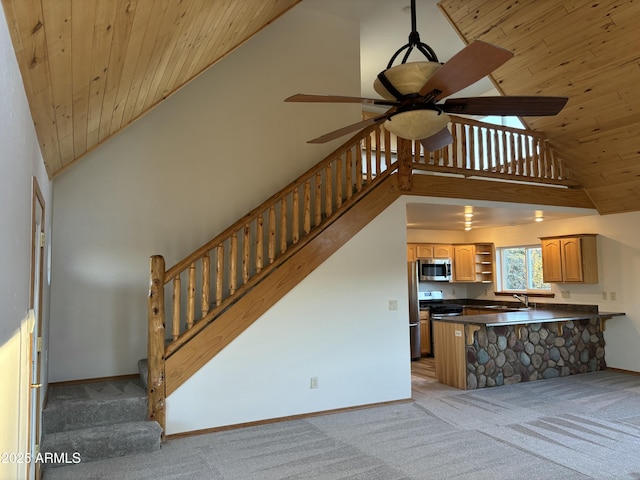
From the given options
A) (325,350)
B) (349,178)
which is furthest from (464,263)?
(325,350)

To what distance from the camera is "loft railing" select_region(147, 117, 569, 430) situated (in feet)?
13.5

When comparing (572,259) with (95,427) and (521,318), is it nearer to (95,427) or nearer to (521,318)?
(521,318)

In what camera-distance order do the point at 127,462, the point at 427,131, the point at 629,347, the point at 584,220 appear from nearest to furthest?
the point at 427,131, the point at 127,462, the point at 629,347, the point at 584,220

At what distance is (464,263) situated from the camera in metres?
9.08

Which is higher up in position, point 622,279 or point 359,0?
point 359,0

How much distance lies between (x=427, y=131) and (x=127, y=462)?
3453 millimetres

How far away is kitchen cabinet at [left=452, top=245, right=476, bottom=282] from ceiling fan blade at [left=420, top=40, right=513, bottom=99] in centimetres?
662

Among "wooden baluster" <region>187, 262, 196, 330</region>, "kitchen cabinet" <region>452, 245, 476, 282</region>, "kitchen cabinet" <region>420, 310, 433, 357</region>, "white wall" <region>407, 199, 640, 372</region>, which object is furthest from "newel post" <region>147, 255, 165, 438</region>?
"kitchen cabinet" <region>452, 245, 476, 282</region>

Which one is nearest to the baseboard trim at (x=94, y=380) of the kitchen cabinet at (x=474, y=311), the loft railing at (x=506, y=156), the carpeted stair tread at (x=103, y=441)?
the carpeted stair tread at (x=103, y=441)

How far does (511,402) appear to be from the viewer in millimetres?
5352

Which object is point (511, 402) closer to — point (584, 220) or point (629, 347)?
point (629, 347)

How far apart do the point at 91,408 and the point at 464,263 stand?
711cm

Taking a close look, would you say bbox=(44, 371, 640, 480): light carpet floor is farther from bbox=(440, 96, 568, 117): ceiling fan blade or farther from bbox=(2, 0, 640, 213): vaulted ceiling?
bbox=(2, 0, 640, 213): vaulted ceiling

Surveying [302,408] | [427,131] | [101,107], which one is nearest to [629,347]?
[302,408]
